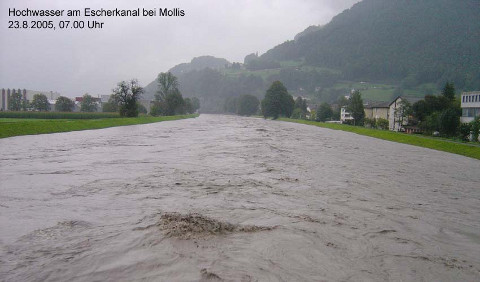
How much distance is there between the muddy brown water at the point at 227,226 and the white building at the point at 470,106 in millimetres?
60061

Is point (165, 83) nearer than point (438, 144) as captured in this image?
No

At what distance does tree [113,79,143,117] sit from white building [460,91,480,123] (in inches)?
2626

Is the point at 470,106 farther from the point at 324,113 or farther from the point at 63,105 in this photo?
the point at 63,105

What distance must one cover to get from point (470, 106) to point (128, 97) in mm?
68348

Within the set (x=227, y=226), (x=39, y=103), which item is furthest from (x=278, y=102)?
(x=227, y=226)

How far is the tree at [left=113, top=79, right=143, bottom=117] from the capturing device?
264 feet

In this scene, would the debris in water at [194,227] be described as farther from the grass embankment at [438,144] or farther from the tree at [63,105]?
the tree at [63,105]

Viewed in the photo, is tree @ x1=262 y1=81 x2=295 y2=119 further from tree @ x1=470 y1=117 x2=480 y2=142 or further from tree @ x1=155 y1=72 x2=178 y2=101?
tree @ x1=470 y1=117 x2=480 y2=142

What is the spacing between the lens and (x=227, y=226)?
8.65m

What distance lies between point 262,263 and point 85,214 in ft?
16.2

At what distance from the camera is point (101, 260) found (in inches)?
255

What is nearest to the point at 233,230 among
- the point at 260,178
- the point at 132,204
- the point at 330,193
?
the point at 132,204

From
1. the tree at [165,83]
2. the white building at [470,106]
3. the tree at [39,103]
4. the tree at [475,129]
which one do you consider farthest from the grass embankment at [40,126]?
the tree at [165,83]

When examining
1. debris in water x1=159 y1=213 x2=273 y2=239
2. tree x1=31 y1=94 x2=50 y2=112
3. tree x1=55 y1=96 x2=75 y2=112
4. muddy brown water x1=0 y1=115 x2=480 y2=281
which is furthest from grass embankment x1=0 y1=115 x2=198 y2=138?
tree x1=31 y1=94 x2=50 y2=112
